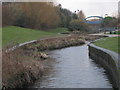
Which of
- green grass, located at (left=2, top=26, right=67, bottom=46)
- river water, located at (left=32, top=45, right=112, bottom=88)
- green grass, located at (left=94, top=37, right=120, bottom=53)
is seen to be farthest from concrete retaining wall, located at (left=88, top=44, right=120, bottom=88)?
green grass, located at (left=2, top=26, right=67, bottom=46)

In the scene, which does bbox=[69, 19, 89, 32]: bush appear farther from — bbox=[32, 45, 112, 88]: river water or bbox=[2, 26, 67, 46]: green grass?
bbox=[32, 45, 112, 88]: river water

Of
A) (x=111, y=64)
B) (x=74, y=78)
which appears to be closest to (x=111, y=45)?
(x=111, y=64)

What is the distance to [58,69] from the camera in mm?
18047

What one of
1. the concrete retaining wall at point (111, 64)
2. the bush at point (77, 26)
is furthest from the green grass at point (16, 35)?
the bush at point (77, 26)

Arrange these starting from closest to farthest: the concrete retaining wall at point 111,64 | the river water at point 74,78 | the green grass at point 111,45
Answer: the concrete retaining wall at point 111,64
the river water at point 74,78
the green grass at point 111,45

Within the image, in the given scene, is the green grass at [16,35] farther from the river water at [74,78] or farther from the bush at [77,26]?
the bush at [77,26]

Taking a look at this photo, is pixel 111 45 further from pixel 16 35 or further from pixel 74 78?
pixel 16 35

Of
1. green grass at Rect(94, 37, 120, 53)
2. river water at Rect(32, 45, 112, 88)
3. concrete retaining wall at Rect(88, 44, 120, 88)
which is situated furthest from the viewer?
green grass at Rect(94, 37, 120, 53)

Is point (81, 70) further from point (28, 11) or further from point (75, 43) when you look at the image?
point (28, 11)

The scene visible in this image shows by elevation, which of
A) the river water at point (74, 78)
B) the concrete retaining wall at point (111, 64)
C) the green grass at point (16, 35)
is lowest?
the river water at point (74, 78)

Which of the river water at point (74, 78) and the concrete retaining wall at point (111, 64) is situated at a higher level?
the concrete retaining wall at point (111, 64)

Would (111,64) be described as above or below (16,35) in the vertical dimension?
below

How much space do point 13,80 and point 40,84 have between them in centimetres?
214

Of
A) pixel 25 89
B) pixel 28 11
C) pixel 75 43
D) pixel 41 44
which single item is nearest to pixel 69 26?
pixel 28 11
